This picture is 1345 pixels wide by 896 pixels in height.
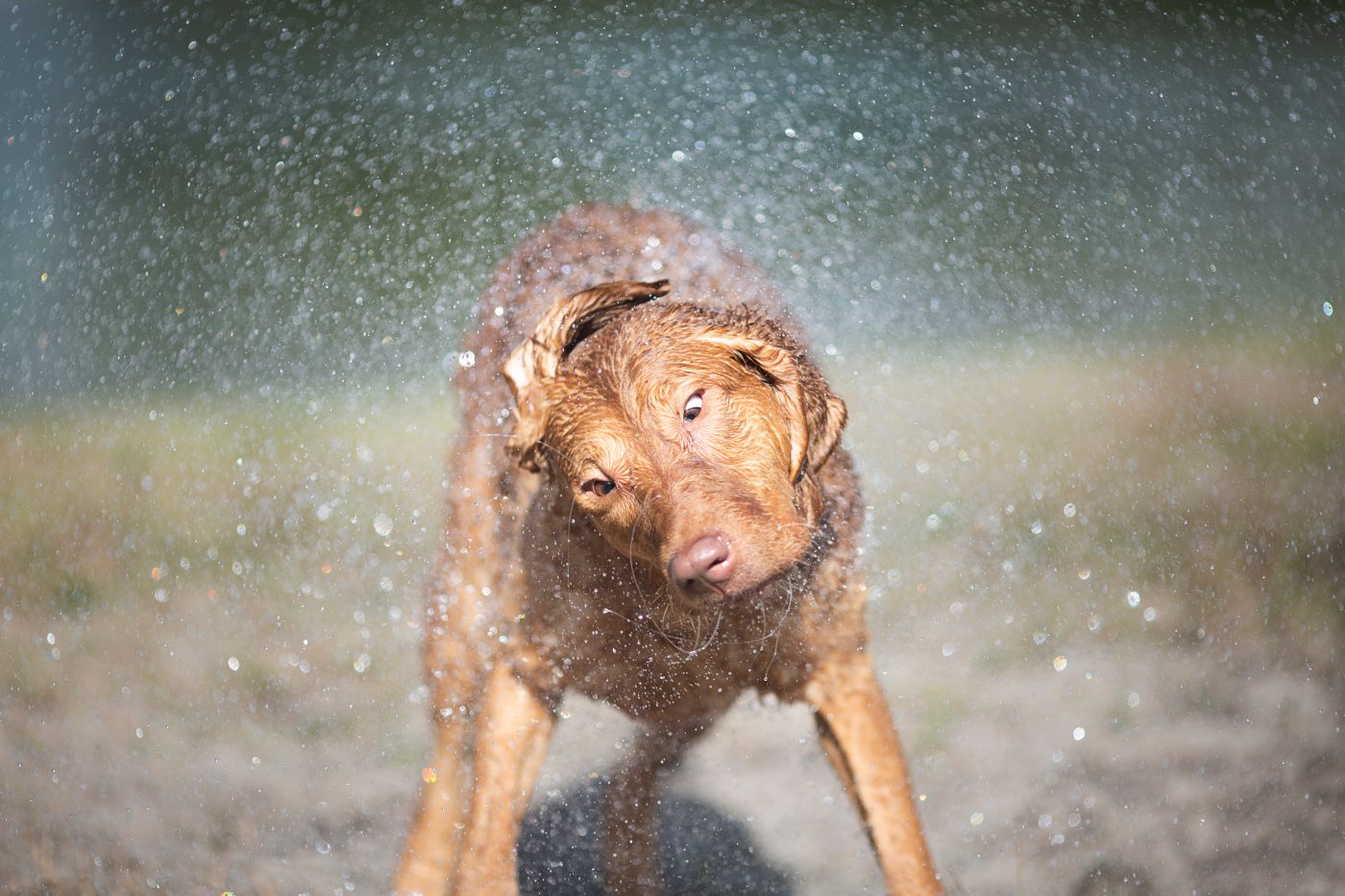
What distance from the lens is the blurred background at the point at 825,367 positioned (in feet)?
2.54

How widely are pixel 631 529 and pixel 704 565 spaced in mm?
92

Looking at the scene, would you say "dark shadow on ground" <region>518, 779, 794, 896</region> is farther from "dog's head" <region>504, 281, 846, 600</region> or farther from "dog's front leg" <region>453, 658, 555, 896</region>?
"dog's head" <region>504, 281, 846, 600</region>

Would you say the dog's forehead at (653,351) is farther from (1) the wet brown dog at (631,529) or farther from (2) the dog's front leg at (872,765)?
(2) the dog's front leg at (872,765)

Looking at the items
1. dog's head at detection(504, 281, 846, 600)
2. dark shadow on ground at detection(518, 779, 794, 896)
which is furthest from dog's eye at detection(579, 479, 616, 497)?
dark shadow on ground at detection(518, 779, 794, 896)

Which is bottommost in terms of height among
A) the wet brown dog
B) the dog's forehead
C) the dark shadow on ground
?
the dark shadow on ground

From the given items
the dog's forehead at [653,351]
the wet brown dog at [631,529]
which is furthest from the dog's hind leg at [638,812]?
the dog's forehead at [653,351]

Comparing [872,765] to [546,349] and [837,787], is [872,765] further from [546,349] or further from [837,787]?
[546,349]

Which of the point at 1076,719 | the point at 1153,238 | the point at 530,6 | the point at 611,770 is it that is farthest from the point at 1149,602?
the point at 530,6

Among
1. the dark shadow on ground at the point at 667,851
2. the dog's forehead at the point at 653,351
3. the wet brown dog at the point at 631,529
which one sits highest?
the dog's forehead at the point at 653,351

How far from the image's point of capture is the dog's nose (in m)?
0.67

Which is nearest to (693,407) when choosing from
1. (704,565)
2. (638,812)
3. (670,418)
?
(670,418)

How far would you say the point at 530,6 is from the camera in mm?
845

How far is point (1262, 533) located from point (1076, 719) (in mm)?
235

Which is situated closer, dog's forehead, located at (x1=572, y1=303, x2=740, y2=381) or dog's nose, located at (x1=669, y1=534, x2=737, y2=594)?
dog's nose, located at (x1=669, y1=534, x2=737, y2=594)
